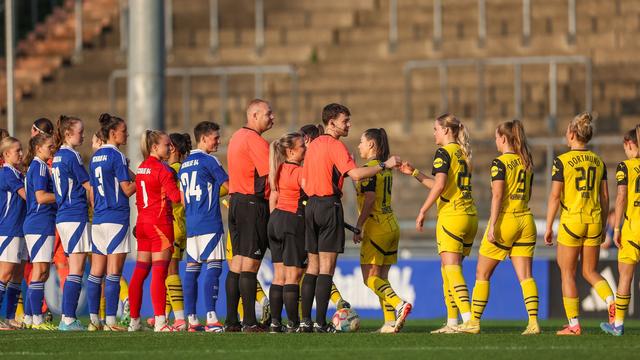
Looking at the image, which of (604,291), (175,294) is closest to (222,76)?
(175,294)

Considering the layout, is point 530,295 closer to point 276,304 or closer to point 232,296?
point 276,304

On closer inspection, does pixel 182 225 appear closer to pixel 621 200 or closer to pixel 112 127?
pixel 112 127

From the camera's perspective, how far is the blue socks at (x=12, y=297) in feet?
50.2

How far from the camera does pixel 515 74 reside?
2606 centimetres

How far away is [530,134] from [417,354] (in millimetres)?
14749

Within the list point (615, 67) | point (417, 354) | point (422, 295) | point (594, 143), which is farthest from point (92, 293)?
point (615, 67)

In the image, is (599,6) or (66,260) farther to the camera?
(599,6)

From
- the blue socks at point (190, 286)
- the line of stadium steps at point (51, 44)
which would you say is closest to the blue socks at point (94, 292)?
the blue socks at point (190, 286)

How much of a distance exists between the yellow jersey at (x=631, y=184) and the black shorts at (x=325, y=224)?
2.51 meters

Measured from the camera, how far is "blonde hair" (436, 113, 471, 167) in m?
13.1

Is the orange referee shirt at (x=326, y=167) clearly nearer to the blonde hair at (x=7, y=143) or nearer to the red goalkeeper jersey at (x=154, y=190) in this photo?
the red goalkeeper jersey at (x=154, y=190)

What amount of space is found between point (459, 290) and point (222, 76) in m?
15.3

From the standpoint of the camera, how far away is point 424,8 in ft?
95.9

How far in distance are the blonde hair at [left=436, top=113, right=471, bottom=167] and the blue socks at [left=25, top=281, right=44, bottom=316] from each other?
14.7 feet
